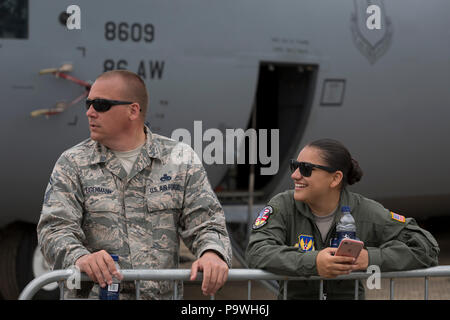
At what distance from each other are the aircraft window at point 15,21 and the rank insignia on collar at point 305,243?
3599 mm

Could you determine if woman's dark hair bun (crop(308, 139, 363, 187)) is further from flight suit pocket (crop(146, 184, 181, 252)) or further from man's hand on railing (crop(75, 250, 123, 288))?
→ man's hand on railing (crop(75, 250, 123, 288))

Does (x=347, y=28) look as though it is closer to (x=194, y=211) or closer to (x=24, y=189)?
(x=24, y=189)

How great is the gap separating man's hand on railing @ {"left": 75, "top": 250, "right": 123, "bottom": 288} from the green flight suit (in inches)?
24.3

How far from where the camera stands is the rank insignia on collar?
286cm

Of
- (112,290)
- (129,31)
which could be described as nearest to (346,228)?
(112,290)

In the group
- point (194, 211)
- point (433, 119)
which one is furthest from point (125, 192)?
point (433, 119)

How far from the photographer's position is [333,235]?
2.90 meters

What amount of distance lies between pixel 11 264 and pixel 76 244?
13.0ft

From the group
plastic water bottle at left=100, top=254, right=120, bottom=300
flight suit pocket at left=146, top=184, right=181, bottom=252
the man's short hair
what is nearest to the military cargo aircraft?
the man's short hair

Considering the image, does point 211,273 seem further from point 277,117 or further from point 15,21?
point 277,117

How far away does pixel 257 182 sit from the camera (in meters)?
7.45

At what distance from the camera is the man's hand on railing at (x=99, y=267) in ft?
8.04

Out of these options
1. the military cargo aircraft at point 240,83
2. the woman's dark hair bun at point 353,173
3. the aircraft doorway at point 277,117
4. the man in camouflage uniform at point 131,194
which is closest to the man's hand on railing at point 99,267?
the man in camouflage uniform at point 131,194

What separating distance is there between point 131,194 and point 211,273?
1.63 feet
